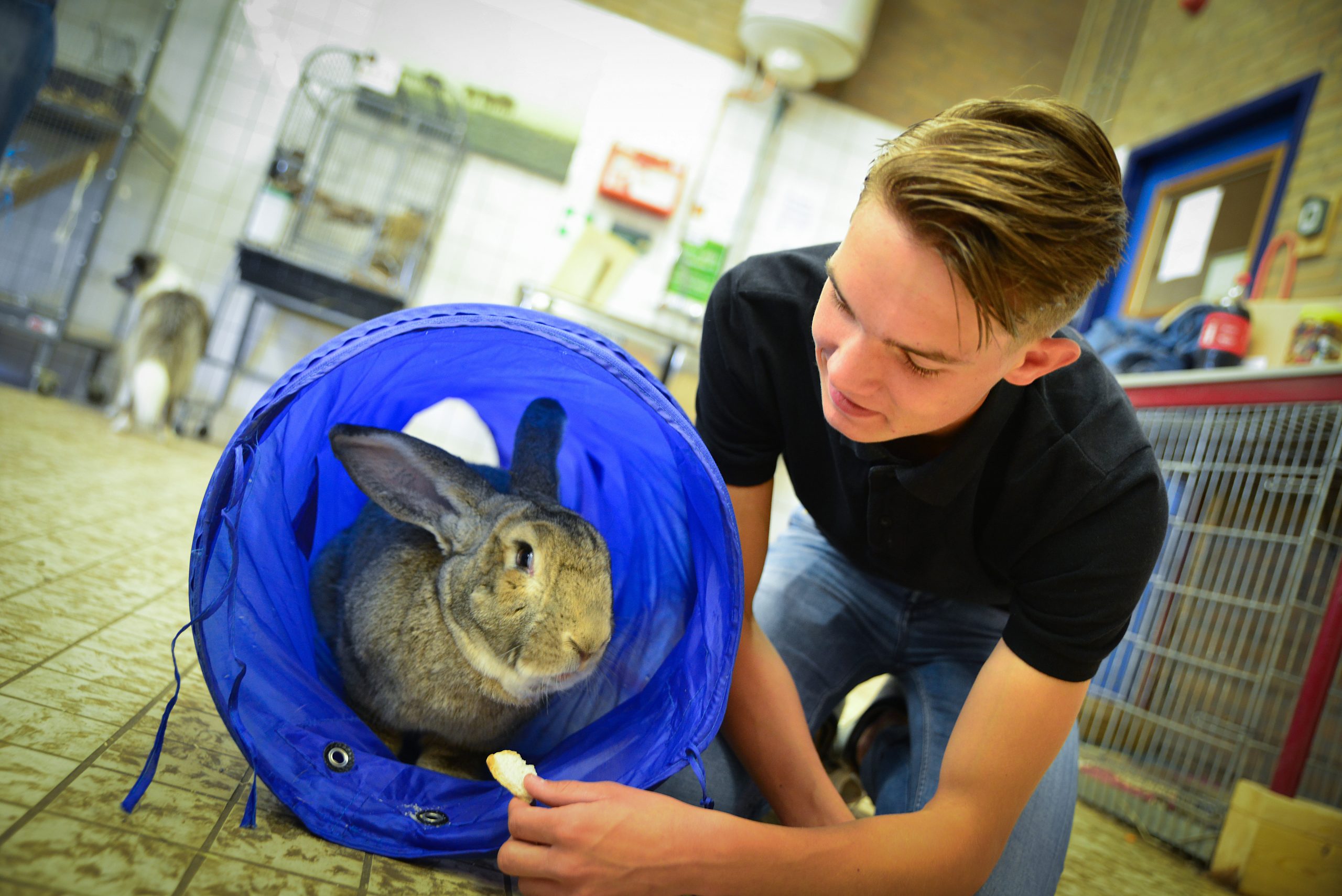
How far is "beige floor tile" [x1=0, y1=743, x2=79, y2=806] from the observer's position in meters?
0.91

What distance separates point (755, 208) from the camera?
527 centimetres

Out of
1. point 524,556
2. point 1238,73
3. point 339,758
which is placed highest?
point 1238,73

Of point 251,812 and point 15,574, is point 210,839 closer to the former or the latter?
point 251,812

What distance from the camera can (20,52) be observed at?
207 cm

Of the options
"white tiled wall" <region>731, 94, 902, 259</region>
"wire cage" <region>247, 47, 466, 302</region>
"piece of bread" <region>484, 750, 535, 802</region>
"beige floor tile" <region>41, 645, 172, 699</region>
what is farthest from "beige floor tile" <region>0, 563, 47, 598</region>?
"white tiled wall" <region>731, 94, 902, 259</region>

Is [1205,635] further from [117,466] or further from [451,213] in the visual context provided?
[451,213]

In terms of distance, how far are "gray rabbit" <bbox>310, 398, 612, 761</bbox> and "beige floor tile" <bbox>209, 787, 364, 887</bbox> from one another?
0.22m

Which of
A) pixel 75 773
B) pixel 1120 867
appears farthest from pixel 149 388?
pixel 1120 867

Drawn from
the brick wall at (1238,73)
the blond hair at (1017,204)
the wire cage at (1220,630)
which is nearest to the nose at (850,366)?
the blond hair at (1017,204)

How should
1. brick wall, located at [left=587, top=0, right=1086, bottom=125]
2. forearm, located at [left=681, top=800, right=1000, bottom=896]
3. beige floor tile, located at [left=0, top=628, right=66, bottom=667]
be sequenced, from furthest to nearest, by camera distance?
brick wall, located at [left=587, top=0, right=1086, bottom=125] < beige floor tile, located at [left=0, top=628, right=66, bottom=667] < forearm, located at [left=681, top=800, right=1000, bottom=896]

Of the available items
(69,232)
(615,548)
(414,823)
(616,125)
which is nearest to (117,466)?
(69,232)

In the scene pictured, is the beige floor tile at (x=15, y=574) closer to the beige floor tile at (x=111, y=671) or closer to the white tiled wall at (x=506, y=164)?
the beige floor tile at (x=111, y=671)

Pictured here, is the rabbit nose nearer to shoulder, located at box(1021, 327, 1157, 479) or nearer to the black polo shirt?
the black polo shirt

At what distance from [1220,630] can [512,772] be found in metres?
2.55
